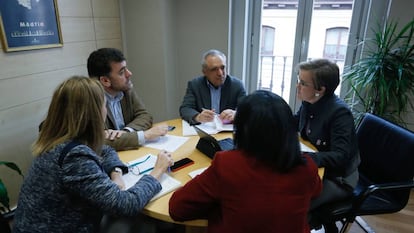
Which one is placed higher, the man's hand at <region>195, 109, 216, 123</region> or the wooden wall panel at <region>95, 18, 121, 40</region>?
the wooden wall panel at <region>95, 18, 121, 40</region>

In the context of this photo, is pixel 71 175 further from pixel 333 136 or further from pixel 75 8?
pixel 75 8

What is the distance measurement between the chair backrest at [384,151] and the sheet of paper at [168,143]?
1136mm

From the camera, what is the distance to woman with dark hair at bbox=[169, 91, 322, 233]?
0.82 metres

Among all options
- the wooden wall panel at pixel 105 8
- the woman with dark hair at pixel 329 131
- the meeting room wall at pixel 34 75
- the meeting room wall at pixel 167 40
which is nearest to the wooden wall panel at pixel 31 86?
the meeting room wall at pixel 34 75

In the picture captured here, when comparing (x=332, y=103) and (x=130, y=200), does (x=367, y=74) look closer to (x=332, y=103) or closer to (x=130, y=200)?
(x=332, y=103)

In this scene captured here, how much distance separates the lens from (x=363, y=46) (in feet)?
8.09

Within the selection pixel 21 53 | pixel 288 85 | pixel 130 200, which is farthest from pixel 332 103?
pixel 21 53

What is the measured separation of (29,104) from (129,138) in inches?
40.4

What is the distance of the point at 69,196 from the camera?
99cm

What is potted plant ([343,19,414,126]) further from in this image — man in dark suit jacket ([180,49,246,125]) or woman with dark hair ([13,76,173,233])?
woman with dark hair ([13,76,173,233])

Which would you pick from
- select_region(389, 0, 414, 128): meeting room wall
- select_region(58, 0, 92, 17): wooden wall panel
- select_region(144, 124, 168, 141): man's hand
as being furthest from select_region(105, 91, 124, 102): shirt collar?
select_region(389, 0, 414, 128): meeting room wall

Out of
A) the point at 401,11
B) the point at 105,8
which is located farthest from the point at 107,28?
the point at 401,11

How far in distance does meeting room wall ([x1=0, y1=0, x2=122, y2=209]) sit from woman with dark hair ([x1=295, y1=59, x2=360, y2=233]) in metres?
1.88

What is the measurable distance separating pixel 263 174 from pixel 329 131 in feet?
2.77
